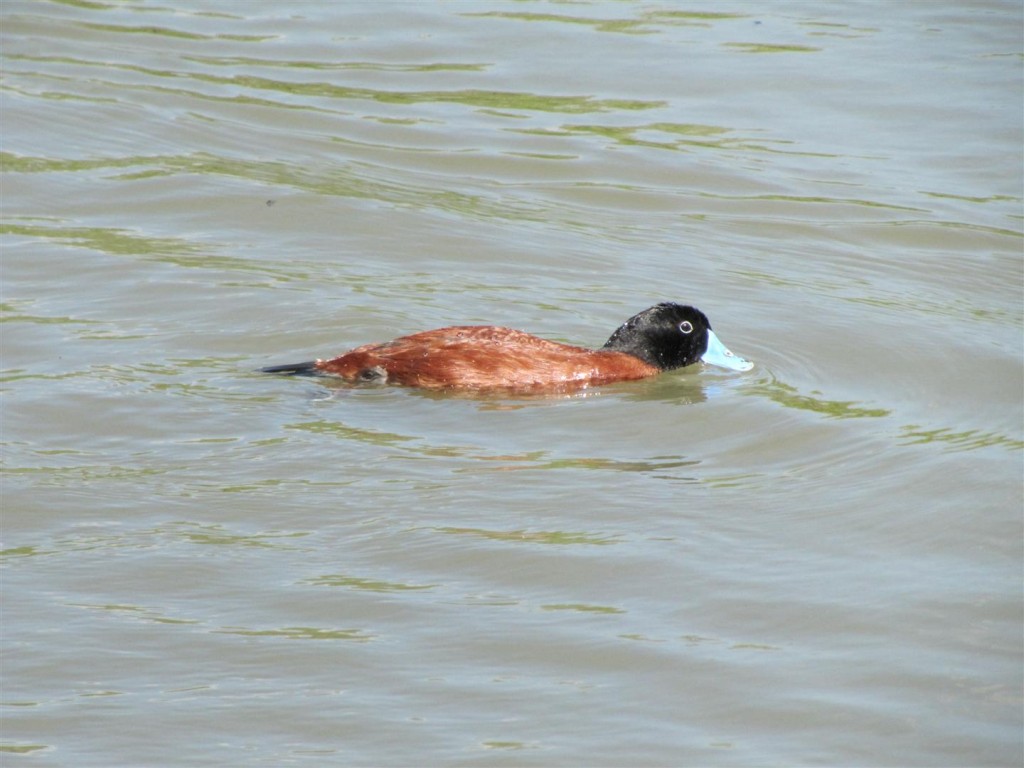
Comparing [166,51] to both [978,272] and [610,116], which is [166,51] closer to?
[610,116]

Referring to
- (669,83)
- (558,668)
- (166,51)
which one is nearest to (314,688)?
(558,668)

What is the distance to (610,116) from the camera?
13.1 meters

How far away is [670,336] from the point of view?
29.8 ft

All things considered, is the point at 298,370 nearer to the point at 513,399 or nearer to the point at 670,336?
the point at 513,399

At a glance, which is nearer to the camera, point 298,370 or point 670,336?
point 298,370

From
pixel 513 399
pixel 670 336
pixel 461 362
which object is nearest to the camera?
pixel 461 362

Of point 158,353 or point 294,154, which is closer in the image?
point 158,353

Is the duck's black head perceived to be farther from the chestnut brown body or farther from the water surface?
the chestnut brown body

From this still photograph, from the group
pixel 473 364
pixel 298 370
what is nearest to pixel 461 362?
pixel 473 364

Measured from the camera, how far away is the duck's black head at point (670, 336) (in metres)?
9.02

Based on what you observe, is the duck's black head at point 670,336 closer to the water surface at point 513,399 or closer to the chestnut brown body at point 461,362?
the water surface at point 513,399

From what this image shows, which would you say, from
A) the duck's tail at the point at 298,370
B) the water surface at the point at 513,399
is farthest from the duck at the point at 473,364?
the water surface at the point at 513,399

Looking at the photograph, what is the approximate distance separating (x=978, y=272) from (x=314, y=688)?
6.48 m

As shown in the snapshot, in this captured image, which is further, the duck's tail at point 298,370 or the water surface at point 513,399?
the duck's tail at point 298,370
